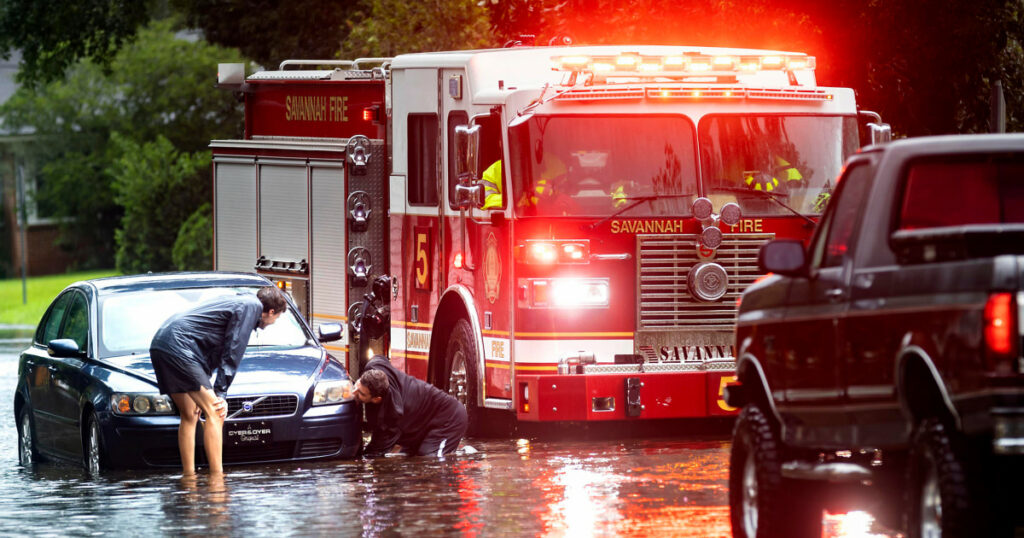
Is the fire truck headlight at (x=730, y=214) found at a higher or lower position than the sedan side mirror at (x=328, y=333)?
higher

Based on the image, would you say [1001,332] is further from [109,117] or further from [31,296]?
[109,117]

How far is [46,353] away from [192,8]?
22.8 metres

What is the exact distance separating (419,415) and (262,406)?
3.99 feet

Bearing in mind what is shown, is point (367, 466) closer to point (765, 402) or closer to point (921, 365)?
point (765, 402)

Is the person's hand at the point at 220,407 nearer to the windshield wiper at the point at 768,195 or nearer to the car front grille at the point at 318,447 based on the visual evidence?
the car front grille at the point at 318,447

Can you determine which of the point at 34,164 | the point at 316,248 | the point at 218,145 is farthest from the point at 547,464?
the point at 34,164

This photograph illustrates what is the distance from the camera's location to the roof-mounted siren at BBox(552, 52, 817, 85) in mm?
14750

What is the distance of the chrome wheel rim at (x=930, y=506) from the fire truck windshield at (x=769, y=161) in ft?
23.5

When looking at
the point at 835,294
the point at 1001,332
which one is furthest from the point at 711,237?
the point at 1001,332

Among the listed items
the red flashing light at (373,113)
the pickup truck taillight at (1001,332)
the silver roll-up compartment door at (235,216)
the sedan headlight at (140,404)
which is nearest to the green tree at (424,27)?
the silver roll-up compartment door at (235,216)

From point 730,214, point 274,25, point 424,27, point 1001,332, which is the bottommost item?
point 1001,332

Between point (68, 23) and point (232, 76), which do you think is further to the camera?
point (68, 23)

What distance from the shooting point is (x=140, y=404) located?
13.9 m

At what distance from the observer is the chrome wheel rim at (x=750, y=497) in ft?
30.8
